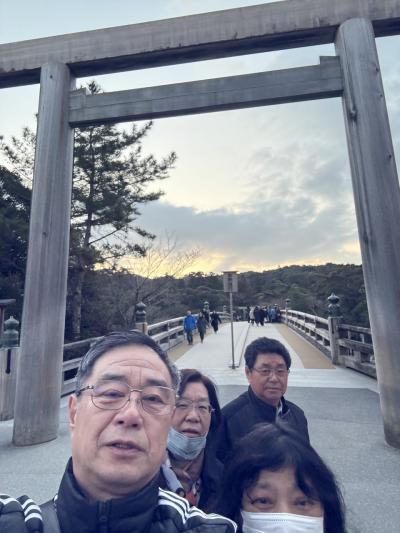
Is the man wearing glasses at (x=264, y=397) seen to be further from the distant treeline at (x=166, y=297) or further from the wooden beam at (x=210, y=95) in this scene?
the distant treeline at (x=166, y=297)

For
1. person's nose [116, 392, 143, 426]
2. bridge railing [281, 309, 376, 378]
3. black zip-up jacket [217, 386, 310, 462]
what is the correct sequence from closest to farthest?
person's nose [116, 392, 143, 426]
black zip-up jacket [217, 386, 310, 462]
bridge railing [281, 309, 376, 378]

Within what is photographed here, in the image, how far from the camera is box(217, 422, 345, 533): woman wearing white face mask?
113 centimetres

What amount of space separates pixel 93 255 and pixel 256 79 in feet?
27.6

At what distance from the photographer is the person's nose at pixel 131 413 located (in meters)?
1.04

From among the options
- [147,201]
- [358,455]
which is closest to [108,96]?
[358,455]

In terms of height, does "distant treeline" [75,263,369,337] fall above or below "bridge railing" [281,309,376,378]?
above

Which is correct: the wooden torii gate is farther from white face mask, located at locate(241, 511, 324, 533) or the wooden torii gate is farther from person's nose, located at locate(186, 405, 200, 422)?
white face mask, located at locate(241, 511, 324, 533)

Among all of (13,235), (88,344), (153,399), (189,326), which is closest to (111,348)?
(153,399)

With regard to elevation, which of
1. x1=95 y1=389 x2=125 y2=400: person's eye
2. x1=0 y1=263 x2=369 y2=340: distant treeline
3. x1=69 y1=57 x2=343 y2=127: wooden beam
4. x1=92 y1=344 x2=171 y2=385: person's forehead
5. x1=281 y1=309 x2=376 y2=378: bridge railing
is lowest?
x1=281 y1=309 x2=376 y2=378: bridge railing

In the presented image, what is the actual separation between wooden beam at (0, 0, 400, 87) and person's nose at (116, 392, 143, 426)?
171 inches

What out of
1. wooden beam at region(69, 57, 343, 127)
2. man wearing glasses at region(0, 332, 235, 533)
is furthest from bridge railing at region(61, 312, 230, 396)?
man wearing glasses at region(0, 332, 235, 533)

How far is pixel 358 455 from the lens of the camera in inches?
121

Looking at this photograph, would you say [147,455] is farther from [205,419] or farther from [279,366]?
[279,366]

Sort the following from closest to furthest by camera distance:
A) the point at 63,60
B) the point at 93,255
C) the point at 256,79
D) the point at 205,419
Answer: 1. the point at 205,419
2. the point at 256,79
3. the point at 63,60
4. the point at 93,255
